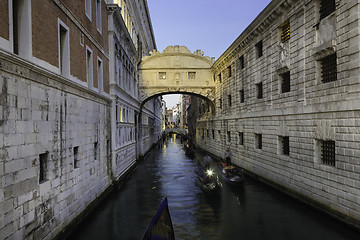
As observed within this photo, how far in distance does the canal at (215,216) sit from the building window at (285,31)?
7728mm

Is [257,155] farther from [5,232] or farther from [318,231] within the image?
[5,232]

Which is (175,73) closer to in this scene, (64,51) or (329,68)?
(329,68)

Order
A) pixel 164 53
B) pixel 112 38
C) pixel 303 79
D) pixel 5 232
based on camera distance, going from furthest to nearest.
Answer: pixel 164 53
pixel 112 38
pixel 303 79
pixel 5 232

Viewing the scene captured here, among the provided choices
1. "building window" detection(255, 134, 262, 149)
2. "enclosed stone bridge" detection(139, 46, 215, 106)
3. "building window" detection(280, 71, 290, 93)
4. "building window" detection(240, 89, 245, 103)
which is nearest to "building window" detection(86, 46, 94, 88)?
"building window" detection(280, 71, 290, 93)

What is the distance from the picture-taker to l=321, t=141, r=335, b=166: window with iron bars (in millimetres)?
9453

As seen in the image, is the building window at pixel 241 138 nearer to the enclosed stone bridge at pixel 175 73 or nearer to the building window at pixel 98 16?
the enclosed stone bridge at pixel 175 73

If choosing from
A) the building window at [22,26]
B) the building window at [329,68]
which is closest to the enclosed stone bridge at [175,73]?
the building window at [329,68]

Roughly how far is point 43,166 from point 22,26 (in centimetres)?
363

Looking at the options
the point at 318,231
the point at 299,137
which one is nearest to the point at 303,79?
the point at 299,137

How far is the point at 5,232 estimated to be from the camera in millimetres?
5195

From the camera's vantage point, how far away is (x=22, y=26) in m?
6.29

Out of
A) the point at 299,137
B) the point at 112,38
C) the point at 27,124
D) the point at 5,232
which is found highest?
the point at 112,38

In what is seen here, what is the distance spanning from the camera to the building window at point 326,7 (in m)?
9.46

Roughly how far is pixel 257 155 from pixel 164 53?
14.7m
